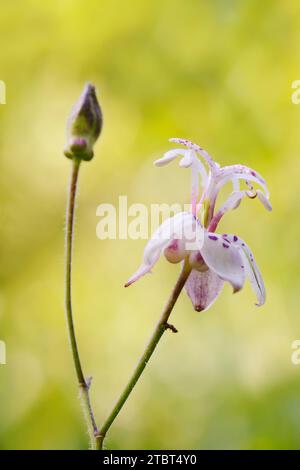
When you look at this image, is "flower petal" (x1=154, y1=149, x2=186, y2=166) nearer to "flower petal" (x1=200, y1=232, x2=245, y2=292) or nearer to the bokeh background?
"flower petal" (x1=200, y1=232, x2=245, y2=292)

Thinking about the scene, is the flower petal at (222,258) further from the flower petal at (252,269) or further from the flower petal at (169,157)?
the flower petal at (169,157)

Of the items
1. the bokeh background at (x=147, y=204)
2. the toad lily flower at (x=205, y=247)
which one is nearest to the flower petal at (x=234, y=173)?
the toad lily flower at (x=205, y=247)

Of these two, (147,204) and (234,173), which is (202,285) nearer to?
(234,173)

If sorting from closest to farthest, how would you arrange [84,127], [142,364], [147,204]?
1. [142,364]
2. [84,127]
3. [147,204]

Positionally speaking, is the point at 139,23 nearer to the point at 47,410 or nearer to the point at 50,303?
the point at 50,303

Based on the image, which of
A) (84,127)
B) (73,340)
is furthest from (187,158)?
(73,340)
